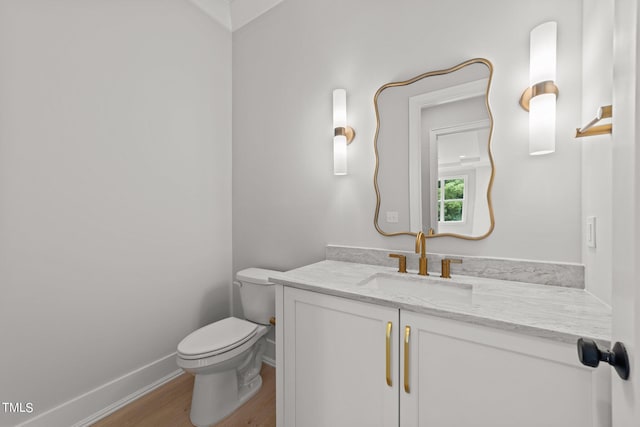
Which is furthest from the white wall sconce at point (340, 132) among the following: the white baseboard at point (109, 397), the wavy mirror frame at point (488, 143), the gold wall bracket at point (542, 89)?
the white baseboard at point (109, 397)

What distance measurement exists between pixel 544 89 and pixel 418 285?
953 mm

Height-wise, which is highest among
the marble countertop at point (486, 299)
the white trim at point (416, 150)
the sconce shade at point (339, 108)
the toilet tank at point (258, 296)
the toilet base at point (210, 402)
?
the sconce shade at point (339, 108)

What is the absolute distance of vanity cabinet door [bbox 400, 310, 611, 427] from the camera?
2.21 feet

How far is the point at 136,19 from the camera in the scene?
1705mm

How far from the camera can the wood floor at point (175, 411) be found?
1491mm

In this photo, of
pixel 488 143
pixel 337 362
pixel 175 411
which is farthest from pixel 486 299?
pixel 175 411

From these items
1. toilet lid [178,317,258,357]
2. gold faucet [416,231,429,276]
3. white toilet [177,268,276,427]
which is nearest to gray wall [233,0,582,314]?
gold faucet [416,231,429,276]

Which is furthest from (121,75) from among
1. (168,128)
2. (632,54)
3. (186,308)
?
(632,54)

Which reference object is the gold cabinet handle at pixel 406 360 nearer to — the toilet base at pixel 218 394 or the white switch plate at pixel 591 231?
the white switch plate at pixel 591 231

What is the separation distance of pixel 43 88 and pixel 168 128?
630 millimetres

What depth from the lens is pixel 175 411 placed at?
1.58 meters

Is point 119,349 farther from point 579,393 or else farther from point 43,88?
point 579,393

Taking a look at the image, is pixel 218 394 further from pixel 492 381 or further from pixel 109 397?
pixel 492 381

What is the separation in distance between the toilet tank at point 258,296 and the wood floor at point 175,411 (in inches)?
18.5
